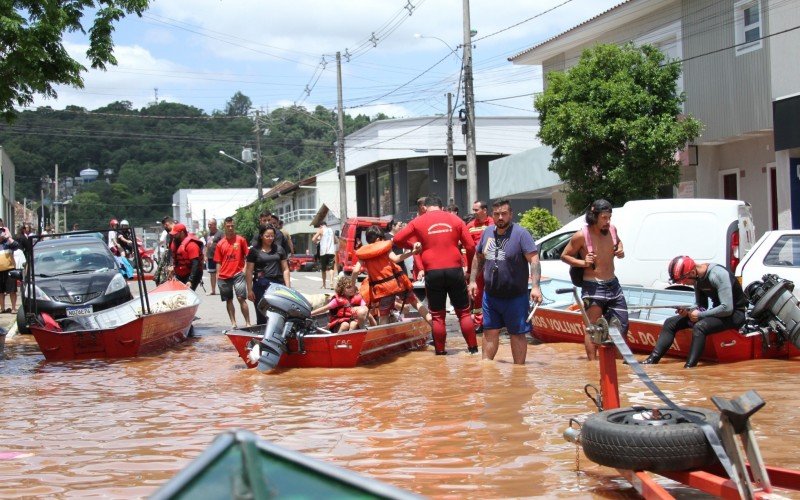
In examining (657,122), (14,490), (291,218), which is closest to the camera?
(14,490)

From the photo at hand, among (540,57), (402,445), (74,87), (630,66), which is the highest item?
(540,57)

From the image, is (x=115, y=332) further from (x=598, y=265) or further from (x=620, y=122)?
(x=620, y=122)

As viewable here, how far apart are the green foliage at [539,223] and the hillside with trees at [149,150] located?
38.7 m

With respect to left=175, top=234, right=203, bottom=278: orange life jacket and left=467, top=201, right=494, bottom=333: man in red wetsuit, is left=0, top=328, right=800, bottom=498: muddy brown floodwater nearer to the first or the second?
left=467, top=201, right=494, bottom=333: man in red wetsuit

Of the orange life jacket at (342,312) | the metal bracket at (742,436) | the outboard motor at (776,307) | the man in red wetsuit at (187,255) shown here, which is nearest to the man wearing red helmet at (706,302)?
the outboard motor at (776,307)

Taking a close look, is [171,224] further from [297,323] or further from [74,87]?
[297,323]

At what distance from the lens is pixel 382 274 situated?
11.9m

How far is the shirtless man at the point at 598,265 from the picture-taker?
386 inches

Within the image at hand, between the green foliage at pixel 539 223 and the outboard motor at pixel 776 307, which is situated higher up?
the green foliage at pixel 539 223

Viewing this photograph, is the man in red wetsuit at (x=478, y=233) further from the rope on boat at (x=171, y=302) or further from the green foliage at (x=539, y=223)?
the green foliage at (x=539, y=223)

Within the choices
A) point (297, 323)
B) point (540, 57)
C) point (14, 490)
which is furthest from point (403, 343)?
point (540, 57)

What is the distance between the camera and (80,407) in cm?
894

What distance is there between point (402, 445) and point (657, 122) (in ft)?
57.9

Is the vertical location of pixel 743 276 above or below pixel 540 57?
below
